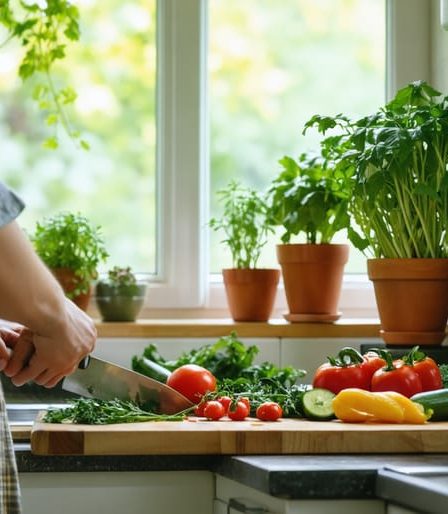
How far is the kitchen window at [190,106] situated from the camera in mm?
3156

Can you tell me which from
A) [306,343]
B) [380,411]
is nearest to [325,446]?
[380,411]

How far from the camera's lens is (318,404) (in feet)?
6.69

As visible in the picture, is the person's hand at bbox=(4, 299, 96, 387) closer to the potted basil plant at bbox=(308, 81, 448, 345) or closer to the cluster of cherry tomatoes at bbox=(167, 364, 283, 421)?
the cluster of cherry tomatoes at bbox=(167, 364, 283, 421)

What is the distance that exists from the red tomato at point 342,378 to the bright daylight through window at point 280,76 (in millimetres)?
1055

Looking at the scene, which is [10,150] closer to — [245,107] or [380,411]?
[245,107]

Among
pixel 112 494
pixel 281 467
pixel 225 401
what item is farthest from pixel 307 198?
pixel 281 467

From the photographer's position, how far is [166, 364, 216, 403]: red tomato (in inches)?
88.7

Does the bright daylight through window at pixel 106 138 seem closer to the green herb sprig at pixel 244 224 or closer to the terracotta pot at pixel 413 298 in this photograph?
the green herb sprig at pixel 244 224

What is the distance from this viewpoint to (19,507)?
1.34 m

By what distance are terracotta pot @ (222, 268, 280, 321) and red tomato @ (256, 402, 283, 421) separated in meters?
0.99

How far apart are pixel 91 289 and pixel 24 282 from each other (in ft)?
5.76

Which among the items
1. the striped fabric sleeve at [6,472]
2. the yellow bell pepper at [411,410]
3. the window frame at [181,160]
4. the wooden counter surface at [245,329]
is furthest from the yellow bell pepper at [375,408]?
the window frame at [181,160]

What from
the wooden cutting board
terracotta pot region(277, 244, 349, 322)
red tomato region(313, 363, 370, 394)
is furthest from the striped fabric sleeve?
terracotta pot region(277, 244, 349, 322)

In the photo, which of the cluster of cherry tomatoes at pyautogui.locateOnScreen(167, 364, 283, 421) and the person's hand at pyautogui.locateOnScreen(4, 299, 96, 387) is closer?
the person's hand at pyautogui.locateOnScreen(4, 299, 96, 387)
